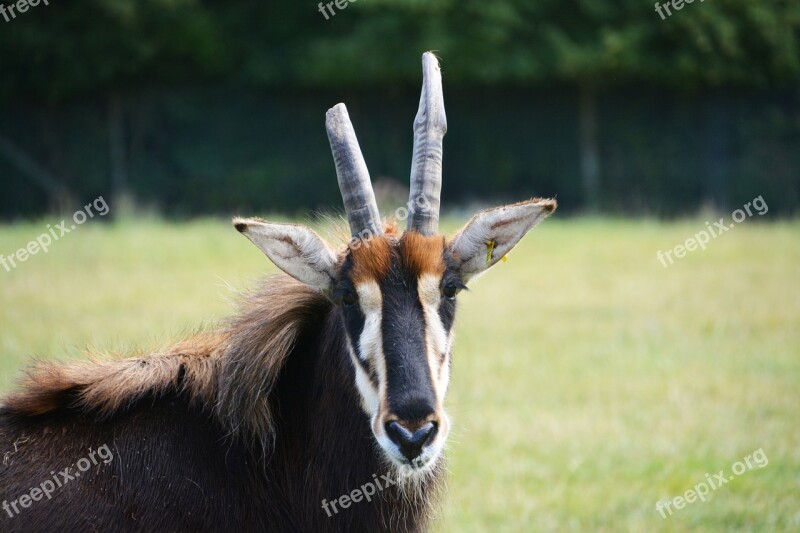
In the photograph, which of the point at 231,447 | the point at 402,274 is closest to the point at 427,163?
the point at 402,274

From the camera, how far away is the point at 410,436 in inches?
164

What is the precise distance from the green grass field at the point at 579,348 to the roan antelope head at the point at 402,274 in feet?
3.31

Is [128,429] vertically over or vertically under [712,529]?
over

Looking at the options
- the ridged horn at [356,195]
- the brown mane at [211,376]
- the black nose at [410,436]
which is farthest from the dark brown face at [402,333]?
the brown mane at [211,376]

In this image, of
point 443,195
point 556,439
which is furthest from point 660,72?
point 556,439

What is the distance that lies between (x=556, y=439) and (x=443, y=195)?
17638mm

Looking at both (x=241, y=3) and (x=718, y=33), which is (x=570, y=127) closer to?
(x=718, y=33)

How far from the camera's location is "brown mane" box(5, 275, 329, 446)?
15.8 ft

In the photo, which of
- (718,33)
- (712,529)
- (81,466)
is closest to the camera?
(81,466)

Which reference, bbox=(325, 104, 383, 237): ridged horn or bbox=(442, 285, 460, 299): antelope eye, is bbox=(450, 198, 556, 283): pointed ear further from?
bbox=(325, 104, 383, 237): ridged horn

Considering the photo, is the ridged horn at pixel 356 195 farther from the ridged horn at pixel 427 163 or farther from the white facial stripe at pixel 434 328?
the white facial stripe at pixel 434 328

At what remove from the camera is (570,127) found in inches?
990

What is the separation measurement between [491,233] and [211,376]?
1.53m

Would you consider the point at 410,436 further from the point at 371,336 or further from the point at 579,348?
the point at 579,348
